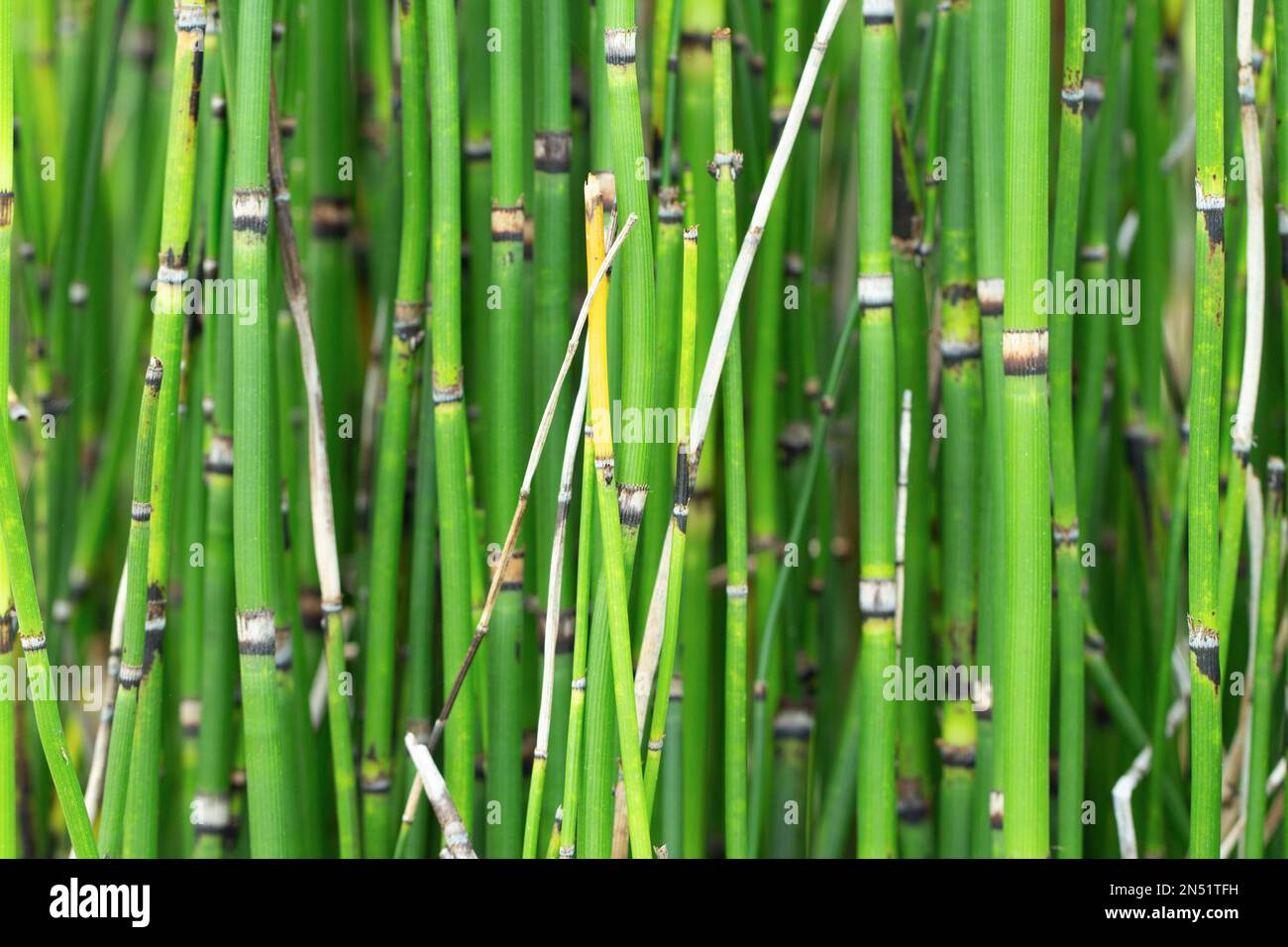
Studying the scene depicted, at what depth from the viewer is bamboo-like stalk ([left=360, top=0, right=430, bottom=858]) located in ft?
1.95

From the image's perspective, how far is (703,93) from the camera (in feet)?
2.02

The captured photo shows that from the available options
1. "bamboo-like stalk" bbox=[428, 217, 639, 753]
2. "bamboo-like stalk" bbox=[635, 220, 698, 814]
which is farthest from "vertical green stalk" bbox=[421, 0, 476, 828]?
"bamboo-like stalk" bbox=[635, 220, 698, 814]

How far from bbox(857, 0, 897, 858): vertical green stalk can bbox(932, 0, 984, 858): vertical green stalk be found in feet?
0.18

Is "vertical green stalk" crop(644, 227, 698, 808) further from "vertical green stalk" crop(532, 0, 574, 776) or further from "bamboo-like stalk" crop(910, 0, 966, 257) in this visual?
"bamboo-like stalk" crop(910, 0, 966, 257)

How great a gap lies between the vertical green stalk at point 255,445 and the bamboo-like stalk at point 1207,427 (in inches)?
18.6

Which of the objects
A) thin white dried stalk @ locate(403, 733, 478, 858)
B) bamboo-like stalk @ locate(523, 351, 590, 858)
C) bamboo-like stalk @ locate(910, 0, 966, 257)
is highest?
bamboo-like stalk @ locate(910, 0, 966, 257)

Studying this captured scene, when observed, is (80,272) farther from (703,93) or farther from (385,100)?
(703,93)

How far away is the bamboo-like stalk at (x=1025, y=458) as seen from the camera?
1.65 ft
